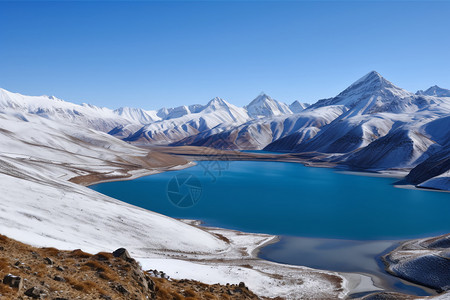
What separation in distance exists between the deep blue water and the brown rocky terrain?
3472 cm

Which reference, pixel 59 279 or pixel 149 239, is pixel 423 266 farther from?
pixel 59 279

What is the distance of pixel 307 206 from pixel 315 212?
6008 millimetres

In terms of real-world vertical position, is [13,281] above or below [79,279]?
above

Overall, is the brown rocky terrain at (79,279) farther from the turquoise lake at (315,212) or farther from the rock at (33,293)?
the turquoise lake at (315,212)

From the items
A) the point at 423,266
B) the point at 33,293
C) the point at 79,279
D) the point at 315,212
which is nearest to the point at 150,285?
the point at 79,279

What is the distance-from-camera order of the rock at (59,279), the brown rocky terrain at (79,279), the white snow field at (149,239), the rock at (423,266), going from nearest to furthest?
the brown rocky terrain at (79,279) < the rock at (59,279) < the white snow field at (149,239) < the rock at (423,266)

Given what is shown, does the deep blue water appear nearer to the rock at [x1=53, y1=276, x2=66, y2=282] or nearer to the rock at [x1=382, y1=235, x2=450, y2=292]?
the rock at [x1=382, y1=235, x2=450, y2=292]

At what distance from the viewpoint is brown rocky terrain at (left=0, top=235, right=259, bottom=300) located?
49.6 feet

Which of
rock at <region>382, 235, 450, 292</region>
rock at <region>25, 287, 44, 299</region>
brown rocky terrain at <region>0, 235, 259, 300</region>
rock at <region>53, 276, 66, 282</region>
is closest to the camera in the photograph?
rock at <region>25, 287, 44, 299</region>

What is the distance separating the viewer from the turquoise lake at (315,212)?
44.9m

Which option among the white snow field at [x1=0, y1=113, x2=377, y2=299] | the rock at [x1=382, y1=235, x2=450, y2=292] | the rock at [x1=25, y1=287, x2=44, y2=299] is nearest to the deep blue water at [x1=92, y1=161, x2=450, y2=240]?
the rock at [x1=382, y1=235, x2=450, y2=292]

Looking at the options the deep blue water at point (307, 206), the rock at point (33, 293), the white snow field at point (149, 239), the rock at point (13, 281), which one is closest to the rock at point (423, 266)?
the white snow field at point (149, 239)

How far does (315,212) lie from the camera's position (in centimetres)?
7038

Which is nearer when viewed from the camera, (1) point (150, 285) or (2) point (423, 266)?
(1) point (150, 285)
